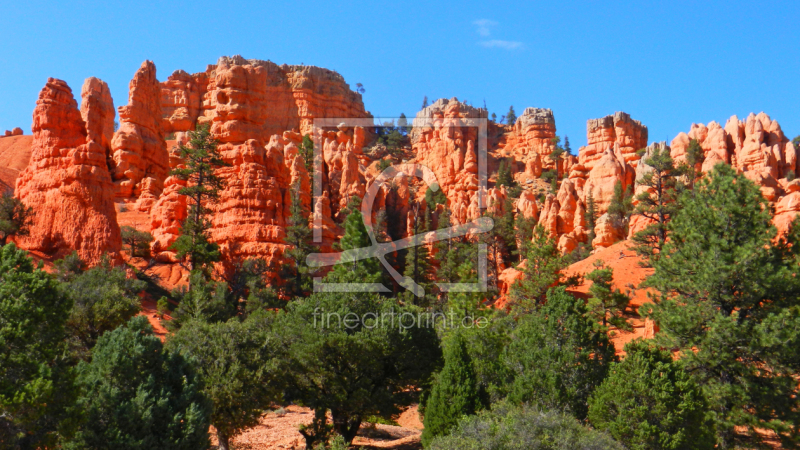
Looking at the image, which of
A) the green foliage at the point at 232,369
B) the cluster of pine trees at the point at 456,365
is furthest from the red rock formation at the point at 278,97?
the green foliage at the point at 232,369

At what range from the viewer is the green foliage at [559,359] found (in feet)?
75.4

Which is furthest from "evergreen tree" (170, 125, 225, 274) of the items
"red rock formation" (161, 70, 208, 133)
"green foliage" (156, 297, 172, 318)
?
"red rock formation" (161, 70, 208, 133)

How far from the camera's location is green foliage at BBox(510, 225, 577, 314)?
40.0 metres

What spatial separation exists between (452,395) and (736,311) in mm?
10826

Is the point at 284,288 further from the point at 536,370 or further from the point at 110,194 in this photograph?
the point at 536,370

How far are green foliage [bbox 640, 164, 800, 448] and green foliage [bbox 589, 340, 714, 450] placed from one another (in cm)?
223

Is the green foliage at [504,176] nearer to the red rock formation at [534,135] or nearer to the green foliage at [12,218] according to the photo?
the red rock formation at [534,135]

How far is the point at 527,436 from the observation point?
1705cm

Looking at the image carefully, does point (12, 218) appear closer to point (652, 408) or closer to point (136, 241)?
point (136, 241)

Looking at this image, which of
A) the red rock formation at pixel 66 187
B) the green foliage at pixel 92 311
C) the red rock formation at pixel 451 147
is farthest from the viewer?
the red rock formation at pixel 451 147

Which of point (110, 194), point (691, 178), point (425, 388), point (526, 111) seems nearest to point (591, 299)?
point (425, 388)

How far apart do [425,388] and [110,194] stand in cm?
2804

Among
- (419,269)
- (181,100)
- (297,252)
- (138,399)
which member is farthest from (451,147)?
(138,399)

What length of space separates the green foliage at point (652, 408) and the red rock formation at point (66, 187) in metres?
32.9
